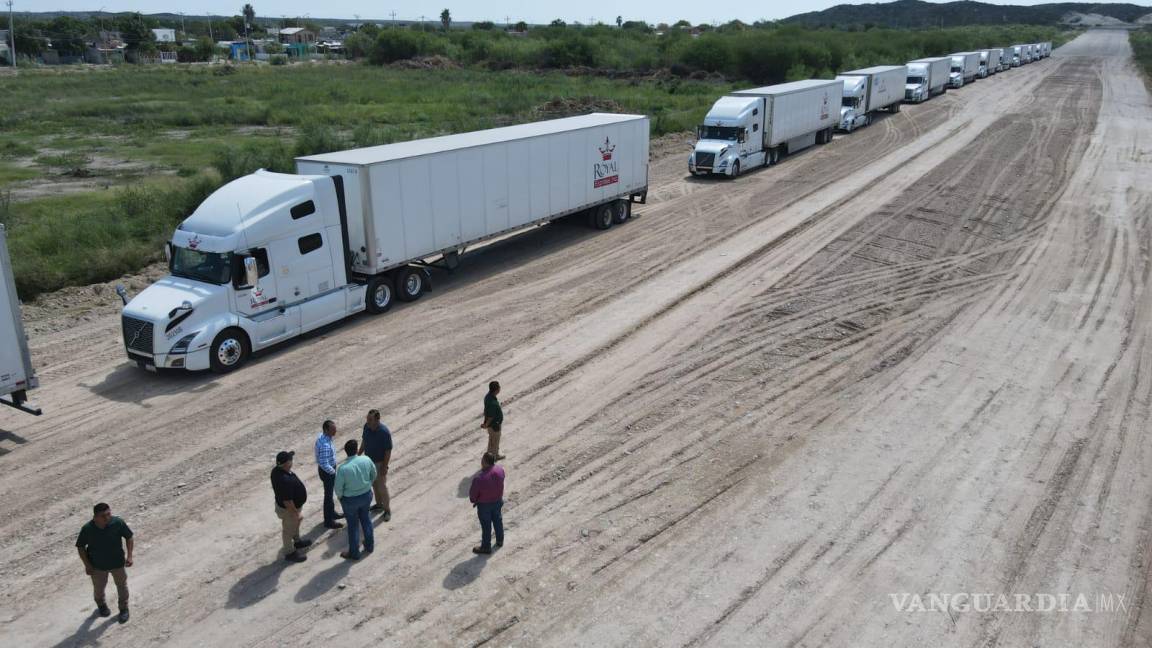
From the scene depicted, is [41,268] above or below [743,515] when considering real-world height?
above

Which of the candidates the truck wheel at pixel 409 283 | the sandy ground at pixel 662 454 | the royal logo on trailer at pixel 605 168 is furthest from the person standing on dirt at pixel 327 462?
the royal logo on trailer at pixel 605 168

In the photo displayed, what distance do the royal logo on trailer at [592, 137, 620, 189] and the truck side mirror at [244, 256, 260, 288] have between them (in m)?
11.7

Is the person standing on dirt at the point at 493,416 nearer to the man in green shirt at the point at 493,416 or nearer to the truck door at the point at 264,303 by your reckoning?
the man in green shirt at the point at 493,416

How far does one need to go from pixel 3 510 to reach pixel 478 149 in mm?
Result: 12540

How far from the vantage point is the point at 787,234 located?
81.0 ft

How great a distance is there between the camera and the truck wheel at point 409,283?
19219 millimetres

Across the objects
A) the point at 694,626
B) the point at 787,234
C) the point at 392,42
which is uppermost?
the point at 392,42

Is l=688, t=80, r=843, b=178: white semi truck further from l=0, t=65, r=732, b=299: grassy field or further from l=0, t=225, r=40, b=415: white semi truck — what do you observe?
l=0, t=225, r=40, b=415: white semi truck

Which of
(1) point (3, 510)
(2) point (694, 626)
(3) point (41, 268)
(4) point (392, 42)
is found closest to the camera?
(2) point (694, 626)

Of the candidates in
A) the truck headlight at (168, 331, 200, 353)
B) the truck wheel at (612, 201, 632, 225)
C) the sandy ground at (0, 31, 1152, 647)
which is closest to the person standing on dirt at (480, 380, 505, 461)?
the sandy ground at (0, 31, 1152, 647)

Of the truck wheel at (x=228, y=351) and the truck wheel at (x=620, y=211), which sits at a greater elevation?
the truck wheel at (x=620, y=211)

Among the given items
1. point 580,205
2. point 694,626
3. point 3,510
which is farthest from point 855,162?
point 3,510

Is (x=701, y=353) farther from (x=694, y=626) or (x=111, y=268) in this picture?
(x=111, y=268)

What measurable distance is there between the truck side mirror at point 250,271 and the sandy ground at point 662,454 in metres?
1.69
